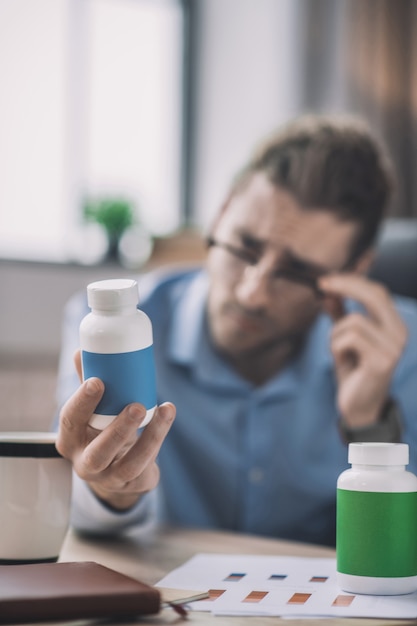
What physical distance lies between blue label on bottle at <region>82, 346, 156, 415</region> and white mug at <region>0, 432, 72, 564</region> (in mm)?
179

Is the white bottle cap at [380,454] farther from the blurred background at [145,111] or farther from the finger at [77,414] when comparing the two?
the blurred background at [145,111]

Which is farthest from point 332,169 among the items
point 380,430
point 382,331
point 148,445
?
point 148,445

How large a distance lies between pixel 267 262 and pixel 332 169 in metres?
0.24

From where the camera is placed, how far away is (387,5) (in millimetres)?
3254

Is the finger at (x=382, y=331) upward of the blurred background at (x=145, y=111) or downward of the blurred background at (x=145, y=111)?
downward

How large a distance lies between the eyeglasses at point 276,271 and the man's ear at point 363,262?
18cm

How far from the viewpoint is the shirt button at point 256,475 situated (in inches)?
59.3

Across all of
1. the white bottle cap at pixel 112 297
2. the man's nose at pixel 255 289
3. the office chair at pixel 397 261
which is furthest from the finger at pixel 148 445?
the office chair at pixel 397 261

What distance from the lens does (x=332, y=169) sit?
154 cm

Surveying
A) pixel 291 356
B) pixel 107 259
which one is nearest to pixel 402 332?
pixel 291 356

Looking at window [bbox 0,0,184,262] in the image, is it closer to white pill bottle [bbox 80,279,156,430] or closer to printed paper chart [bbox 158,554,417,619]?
printed paper chart [bbox 158,554,417,619]

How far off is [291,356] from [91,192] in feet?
4.97

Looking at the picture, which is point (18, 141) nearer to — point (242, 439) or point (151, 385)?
point (242, 439)

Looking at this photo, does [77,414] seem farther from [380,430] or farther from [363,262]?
[363,262]
